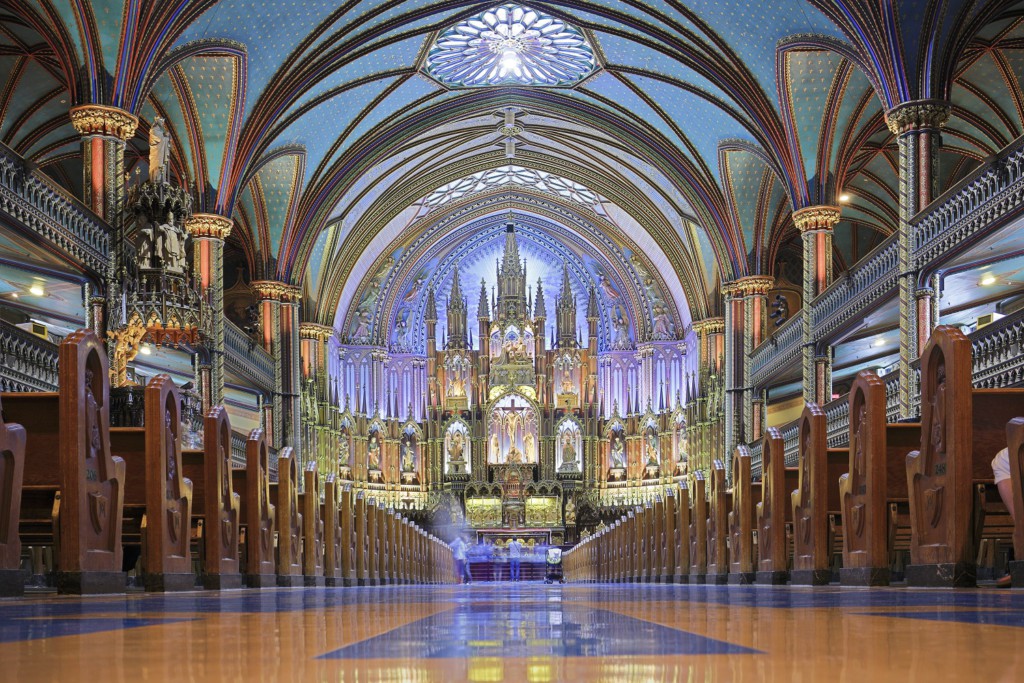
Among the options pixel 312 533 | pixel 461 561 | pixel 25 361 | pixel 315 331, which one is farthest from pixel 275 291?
pixel 312 533

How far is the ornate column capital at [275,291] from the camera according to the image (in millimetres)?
28297

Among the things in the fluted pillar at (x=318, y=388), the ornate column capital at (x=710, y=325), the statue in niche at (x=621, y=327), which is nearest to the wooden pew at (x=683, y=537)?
the ornate column capital at (x=710, y=325)

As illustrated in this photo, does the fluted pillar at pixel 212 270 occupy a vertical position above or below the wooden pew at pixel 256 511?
above

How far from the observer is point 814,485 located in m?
9.30

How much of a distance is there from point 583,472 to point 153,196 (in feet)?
74.0

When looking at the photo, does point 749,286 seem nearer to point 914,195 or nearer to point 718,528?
point 914,195

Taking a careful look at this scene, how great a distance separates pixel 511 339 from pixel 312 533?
969 inches

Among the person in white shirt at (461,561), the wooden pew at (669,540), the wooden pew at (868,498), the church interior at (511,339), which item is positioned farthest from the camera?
the person in white shirt at (461,561)

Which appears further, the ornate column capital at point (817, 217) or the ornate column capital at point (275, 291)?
the ornate column capital at point (275, 291)

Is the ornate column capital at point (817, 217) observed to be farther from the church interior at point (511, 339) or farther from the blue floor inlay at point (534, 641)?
the blue floor inlay at point (534, 641)

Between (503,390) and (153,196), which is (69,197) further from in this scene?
(503,390)

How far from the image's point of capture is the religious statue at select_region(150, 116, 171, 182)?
16688mm

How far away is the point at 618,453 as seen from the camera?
36.8m

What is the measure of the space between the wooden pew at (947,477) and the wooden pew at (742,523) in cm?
416
